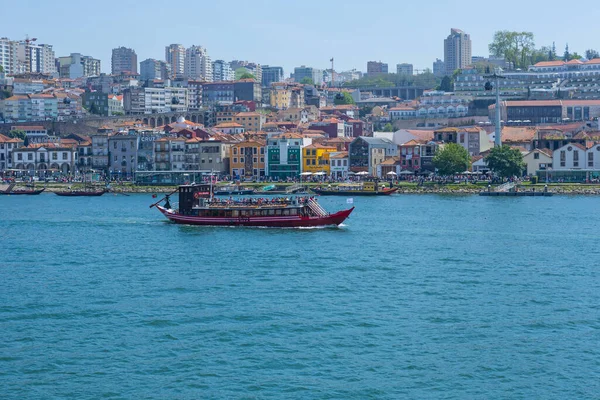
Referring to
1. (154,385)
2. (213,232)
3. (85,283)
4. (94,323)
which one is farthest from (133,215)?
(154,385)

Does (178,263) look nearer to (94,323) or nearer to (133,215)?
(94,323)

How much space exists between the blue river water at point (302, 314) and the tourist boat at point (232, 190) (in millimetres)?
27377

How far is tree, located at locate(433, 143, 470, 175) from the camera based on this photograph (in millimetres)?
77812

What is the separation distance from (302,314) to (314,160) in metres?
60.0

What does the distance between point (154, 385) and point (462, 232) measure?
27817mm

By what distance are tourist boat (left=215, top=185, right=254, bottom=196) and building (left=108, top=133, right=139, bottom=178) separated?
17111 mm

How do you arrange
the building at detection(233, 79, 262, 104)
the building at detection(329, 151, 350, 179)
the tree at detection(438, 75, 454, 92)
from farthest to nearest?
the tree at detection(438, 75, 454, 92)
the building at detection(233, 79, 262, 104)
the building at detection(329, 151, 350, 179)

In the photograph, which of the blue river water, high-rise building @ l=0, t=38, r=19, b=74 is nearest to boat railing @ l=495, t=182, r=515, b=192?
the blue river water

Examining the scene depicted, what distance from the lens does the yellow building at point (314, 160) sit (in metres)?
86.3

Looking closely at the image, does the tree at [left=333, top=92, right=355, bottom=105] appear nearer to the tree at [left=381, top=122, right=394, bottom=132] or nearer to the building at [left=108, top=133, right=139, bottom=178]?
the tree at [left=381, top=122, right=394, bottom=132]

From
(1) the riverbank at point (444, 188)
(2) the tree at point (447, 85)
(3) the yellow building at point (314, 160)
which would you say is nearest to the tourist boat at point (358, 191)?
(1) the riverbank at point (444, 188)

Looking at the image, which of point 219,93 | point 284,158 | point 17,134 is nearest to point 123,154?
point 284,158

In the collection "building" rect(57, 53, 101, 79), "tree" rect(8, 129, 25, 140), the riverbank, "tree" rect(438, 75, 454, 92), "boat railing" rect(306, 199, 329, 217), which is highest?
"building" rect(57, 53, 101, 79)

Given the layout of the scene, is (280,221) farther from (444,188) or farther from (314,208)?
(444,188)
